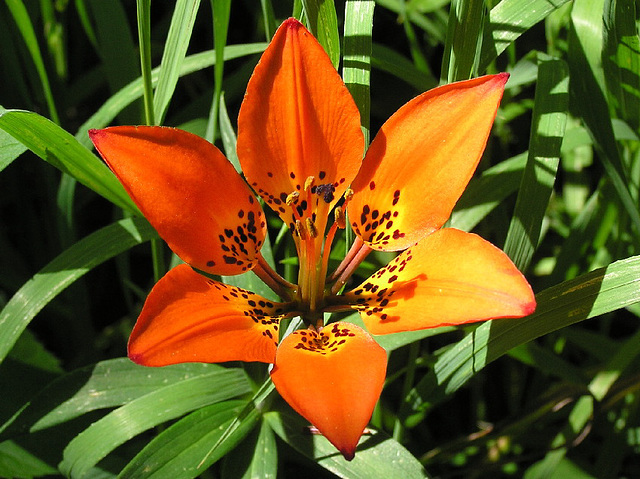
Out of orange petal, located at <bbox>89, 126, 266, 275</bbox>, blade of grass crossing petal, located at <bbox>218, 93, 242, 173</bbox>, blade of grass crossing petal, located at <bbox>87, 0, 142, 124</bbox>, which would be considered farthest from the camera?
blade of grass crossing petal, located at <bbox>87, 0, 142, 124</bbox>

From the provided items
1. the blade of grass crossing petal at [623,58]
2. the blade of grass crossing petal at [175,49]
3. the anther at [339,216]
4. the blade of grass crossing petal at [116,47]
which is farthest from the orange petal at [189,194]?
the blade of grass crossing petal at [623,58]

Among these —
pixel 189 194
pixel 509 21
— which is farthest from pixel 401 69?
pixel 189 194

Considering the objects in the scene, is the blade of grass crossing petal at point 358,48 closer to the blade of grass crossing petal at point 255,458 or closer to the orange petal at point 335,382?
the orange petal at point 335,382

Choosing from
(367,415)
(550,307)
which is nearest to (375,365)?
(367,415)

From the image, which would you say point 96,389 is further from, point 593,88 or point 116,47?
point 593,88

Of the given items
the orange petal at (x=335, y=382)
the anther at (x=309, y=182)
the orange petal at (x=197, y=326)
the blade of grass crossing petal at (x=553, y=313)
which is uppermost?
the anther at (x=309, y=182)

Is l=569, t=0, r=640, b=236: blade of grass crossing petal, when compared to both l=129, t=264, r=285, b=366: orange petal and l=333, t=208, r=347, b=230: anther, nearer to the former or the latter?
l=333, t=208, r=347, b=230: anther

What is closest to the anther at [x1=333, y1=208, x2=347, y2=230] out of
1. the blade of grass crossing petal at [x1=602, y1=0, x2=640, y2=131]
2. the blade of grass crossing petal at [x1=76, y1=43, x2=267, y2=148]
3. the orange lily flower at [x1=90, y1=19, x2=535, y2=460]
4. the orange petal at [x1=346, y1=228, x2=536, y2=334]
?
the orange lily flower at [x1=90, y1=19, x2=535, y2=460]
